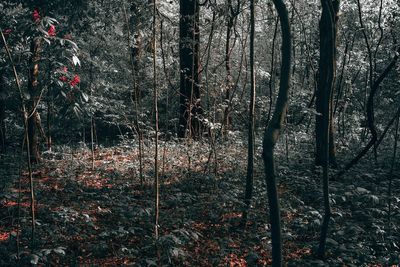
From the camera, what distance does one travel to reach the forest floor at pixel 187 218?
19.7 ft

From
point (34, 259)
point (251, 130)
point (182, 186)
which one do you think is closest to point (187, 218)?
A: point (182, 186)

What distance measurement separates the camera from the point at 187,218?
7.50 meters

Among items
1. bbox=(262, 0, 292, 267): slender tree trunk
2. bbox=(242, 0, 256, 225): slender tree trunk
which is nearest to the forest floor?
bbox=(242, 0, 256, 225): slender tree trunk

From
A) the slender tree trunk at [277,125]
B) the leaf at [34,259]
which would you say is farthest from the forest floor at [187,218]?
the slender tree trunk at [277,125]

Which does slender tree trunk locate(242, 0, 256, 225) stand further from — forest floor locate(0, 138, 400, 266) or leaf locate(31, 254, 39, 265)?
leaf locate(31, 254, 39, 265)

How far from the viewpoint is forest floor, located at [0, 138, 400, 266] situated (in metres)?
5.99

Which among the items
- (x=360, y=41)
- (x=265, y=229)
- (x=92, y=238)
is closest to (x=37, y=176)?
(x=92, y=238)

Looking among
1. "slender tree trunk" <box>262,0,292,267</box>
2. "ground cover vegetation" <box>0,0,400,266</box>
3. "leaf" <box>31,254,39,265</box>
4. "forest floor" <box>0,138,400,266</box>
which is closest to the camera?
"slender tree trunk" <box>262,0,292,267</box>

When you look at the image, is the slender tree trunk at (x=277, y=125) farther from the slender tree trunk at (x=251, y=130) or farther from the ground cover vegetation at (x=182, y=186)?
the slender tree trunk at (x=251, y=130)

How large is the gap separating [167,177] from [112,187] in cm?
140

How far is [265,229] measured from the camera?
719 cm

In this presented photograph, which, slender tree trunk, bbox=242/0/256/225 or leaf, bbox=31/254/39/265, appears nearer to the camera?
leaf, bbox=31/254/39/265

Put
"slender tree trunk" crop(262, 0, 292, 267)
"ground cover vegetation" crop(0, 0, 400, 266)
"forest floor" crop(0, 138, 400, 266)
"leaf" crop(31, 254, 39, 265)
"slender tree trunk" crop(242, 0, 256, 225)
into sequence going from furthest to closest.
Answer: "slender tree trunk" crop(242, 0, 256, 225)
"forest floor" crop(0, 138, 400, 266)
"ground cover vegetation" crop(0, 0, 400, 266)
"leaf" crop(31, 254, 39, 265)
"slender tree trunk" crop(262, 0, 292, 267)

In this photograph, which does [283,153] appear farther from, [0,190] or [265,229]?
[0,190]
